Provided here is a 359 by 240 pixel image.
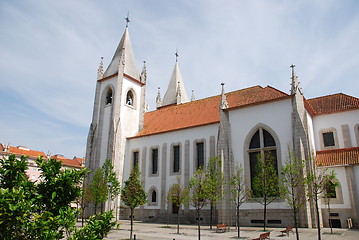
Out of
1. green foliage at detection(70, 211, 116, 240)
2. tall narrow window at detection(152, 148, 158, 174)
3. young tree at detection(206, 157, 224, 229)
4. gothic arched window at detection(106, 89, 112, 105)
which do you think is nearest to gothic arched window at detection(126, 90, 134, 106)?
gothic arched window at detection(106, 89, 112, 105)

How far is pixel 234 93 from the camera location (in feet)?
110

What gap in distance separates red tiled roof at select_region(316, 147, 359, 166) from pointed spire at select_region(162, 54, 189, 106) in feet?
91.6

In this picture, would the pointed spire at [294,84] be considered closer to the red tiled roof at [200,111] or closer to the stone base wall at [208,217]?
the red tiled roof at [200,111]

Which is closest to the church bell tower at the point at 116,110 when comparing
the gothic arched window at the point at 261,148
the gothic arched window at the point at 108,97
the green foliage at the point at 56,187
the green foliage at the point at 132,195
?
the gothic arched window at the point at 108,97

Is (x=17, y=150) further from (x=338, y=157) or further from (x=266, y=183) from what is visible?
(x=338, y=157)

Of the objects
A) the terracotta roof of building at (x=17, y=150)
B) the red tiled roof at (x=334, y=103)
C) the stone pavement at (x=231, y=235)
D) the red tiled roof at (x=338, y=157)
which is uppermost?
the terracotta roof of building at (x=17, y=150)

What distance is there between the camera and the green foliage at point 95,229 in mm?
6041

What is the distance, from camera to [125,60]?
40.0 m

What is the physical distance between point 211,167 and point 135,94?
1946 cm

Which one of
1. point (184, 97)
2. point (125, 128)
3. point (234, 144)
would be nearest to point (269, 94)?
point (234, 144)

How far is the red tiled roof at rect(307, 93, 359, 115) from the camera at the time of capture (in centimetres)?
2755

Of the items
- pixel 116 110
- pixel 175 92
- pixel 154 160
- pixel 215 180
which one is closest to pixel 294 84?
pixel 215 180

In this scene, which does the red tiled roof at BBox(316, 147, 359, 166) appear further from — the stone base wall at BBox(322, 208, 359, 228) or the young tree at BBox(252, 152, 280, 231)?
the young tree at BBox(252, 152, 280, 231)

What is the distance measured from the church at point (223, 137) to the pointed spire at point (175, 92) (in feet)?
32.8
